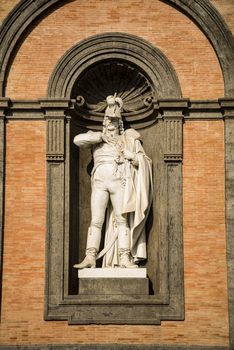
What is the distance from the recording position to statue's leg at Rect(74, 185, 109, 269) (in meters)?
16.0

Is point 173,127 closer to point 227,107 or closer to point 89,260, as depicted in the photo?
point 227,107

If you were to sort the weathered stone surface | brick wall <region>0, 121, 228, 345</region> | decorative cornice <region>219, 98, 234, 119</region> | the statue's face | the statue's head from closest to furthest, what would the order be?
brick wall <region>0, 121, 228, 345</region> → the weathered stone surface → decorative cornice <region>219, 98, 234, 119</region> → the statue's head → the statue's face

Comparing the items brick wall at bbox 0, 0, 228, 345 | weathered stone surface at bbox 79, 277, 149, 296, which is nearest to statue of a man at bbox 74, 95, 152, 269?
weathered stone surface at bbox 79, 277, 149, 296

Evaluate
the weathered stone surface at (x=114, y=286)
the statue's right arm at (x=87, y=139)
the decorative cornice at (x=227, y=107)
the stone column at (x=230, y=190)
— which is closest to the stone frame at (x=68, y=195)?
the weathered stone surface at (x=114, y=286)

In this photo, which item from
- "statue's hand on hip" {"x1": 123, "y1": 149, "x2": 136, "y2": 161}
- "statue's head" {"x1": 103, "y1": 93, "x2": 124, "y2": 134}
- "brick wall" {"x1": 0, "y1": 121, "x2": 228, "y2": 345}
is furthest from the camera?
"statue's head" {"x1": 103, "y1": 93, "x2": 124, "y2": 134}

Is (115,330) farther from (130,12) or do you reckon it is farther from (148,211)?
(130,12)

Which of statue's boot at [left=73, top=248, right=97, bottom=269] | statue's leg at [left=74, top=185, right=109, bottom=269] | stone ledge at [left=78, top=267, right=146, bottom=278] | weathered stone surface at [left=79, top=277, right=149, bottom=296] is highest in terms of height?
statue's leg at [left=74, top=185, right=109, bottom=269]

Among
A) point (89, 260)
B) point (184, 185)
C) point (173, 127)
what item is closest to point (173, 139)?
point (173, 127)

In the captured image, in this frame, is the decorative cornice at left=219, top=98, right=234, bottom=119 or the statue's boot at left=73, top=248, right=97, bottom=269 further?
the decorative cornice at left=219, top=98, right=234, bottom=119

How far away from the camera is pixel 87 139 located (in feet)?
53.1

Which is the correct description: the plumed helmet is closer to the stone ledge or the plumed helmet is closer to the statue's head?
the statue's head

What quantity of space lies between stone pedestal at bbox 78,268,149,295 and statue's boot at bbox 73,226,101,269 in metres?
0.18

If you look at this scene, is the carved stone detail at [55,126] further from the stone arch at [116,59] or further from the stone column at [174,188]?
the stone column at [174,188]

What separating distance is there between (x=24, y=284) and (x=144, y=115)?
13.4ft
